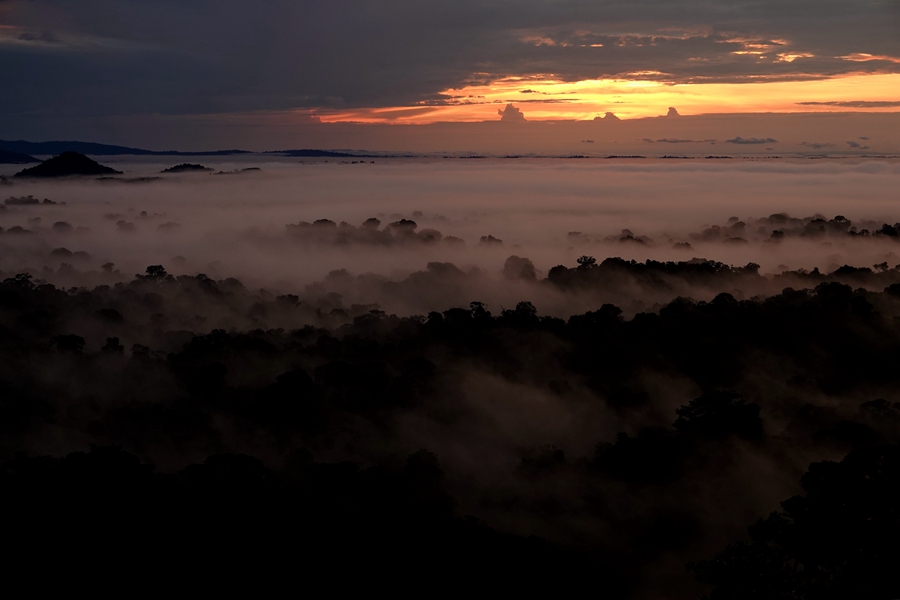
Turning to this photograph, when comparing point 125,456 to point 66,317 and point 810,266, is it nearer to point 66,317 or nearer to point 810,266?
point 66,317

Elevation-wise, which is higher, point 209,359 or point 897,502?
point 897,502

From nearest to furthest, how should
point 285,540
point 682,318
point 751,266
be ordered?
point 285,540, point 682,318, point 751,266

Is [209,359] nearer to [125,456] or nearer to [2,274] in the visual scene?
[125,456]

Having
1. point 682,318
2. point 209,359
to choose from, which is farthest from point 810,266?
Result: point 209,359

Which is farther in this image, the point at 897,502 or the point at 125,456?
the point at 125,456

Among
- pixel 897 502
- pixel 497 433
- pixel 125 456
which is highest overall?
pixel 897 502

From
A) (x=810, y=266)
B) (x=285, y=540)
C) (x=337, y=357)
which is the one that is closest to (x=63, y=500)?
(x=285, y=540)

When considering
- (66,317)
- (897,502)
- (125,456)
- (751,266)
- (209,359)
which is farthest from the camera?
(751,266)
